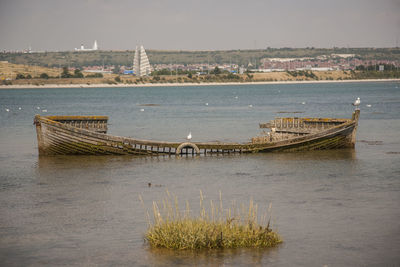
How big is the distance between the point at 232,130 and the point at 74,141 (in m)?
21.3

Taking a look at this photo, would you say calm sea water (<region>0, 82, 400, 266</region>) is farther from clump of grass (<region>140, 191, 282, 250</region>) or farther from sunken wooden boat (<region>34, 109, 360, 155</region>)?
sunken wooden boat (<region>34, 109, 360, 155</region>)

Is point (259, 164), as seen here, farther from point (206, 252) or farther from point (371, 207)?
point (206, 252)

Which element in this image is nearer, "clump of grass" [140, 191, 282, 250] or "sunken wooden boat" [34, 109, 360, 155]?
"clump of grass" [140, 191, 282, 250]

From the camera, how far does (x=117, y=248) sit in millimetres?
17469

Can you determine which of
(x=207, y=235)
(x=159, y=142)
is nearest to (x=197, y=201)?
(x=207, y=235)

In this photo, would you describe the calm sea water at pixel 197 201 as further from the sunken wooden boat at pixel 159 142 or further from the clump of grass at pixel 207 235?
the sunken wooden boat at pixel 159 142

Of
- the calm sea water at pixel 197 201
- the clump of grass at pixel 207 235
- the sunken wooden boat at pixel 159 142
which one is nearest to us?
the clump of grass at pixel 207 235

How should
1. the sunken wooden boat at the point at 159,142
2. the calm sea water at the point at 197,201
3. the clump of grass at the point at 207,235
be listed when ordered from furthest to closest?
the sunken wooden boat at the point at 159,142 < the calm sea water at the point at 197,201 < the clump of grass at the point at 207,235

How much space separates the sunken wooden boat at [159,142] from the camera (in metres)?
33.6

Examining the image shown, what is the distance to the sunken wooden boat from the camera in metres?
33.6

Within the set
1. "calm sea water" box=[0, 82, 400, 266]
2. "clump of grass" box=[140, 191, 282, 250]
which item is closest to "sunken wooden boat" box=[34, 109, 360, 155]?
"calm sea water" box=[0, 82, 400, 266]

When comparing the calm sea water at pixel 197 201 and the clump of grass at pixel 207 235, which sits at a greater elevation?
the clump of grass at pixel 207 235

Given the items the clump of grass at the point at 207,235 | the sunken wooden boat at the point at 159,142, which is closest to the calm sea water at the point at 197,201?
the clump of grass at the point at 207,235

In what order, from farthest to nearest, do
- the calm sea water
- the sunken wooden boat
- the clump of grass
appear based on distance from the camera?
the sunken wooden boat < the calm sea water < the clump of grass
